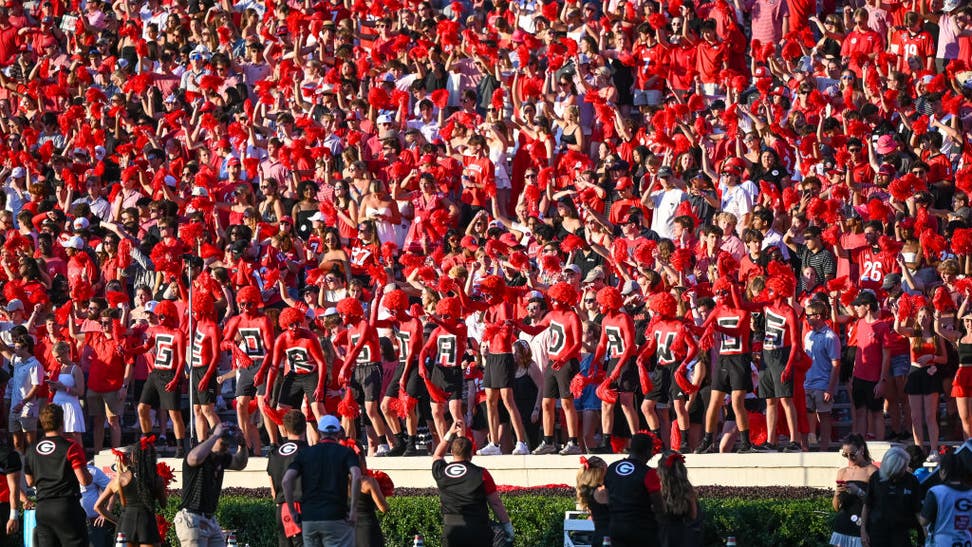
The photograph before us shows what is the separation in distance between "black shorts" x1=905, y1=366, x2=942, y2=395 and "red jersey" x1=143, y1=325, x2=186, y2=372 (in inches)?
278

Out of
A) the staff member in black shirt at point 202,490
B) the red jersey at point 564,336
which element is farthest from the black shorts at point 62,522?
the red jersey at point 564,336

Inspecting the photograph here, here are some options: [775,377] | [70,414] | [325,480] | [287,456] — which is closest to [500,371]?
[775,377]

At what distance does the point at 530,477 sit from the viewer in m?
16.0

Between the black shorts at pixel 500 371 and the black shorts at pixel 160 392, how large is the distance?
3.31 meters

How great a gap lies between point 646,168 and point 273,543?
21.8 ft

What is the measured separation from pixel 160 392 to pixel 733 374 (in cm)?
588

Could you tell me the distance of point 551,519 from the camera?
13.9m

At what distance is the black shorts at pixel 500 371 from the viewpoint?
654 inches

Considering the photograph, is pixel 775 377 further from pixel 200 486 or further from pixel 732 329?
pixel 200 486

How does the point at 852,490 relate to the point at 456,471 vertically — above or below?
below

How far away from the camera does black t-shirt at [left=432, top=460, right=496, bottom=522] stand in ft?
39.4

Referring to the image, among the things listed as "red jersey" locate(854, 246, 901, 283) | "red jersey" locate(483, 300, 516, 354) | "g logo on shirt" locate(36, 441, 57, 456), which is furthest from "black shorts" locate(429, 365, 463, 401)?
"g logo on shirt" locate(36, 441, 57, 456)

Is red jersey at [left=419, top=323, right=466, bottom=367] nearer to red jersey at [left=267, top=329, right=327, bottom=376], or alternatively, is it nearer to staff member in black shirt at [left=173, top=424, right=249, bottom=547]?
red jersey at [left=267, top=329, right=327, bottom=376]

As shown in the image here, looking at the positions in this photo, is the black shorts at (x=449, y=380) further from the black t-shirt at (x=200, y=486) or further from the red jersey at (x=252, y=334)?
the black t-shirt at (x=200, y=486)
